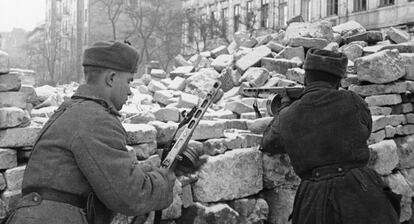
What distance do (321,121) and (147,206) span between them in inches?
60.5

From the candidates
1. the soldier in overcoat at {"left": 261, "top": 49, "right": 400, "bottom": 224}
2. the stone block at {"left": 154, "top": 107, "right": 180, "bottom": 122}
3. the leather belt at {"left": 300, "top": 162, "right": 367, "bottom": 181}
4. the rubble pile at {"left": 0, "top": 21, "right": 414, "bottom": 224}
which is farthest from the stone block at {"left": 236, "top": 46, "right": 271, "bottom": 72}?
the leather belt at {"left": 300, "top": 162, "right": 367, "bottom": 181}

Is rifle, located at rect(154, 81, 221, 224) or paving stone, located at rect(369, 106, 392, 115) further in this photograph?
paving stone, located at rect(369, 106, 392, 115)

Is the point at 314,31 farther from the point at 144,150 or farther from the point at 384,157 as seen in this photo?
the point at 144,150

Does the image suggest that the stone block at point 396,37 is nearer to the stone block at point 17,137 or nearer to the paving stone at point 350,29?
the paving stone at point 350,29

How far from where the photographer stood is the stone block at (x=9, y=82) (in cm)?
340

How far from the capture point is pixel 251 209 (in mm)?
4242

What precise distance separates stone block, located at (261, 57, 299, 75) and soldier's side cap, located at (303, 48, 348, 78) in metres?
7.47

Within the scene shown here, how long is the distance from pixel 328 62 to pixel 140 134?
1.60 m

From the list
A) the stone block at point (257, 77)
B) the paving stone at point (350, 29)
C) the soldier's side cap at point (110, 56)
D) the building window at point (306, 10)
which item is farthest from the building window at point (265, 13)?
the soldier's side cap at point (110, 56)

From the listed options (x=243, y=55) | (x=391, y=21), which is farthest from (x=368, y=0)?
(x=243, y=55)

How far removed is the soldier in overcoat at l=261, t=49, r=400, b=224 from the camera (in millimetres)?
3234

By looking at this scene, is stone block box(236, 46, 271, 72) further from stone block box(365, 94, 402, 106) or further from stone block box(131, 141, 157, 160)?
stone block box(131, 141, 157, 160)

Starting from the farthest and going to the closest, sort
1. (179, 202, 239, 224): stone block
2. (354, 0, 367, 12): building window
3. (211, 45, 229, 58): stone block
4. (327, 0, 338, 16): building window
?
(327, 0, 338, 16): building window → (354, 0, 367, 12): building window → (211, 45, 229, 58): stone block → (179, 202, 239, 224): stone block

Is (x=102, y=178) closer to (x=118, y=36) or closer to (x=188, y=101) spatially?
(x=188, y=101)
